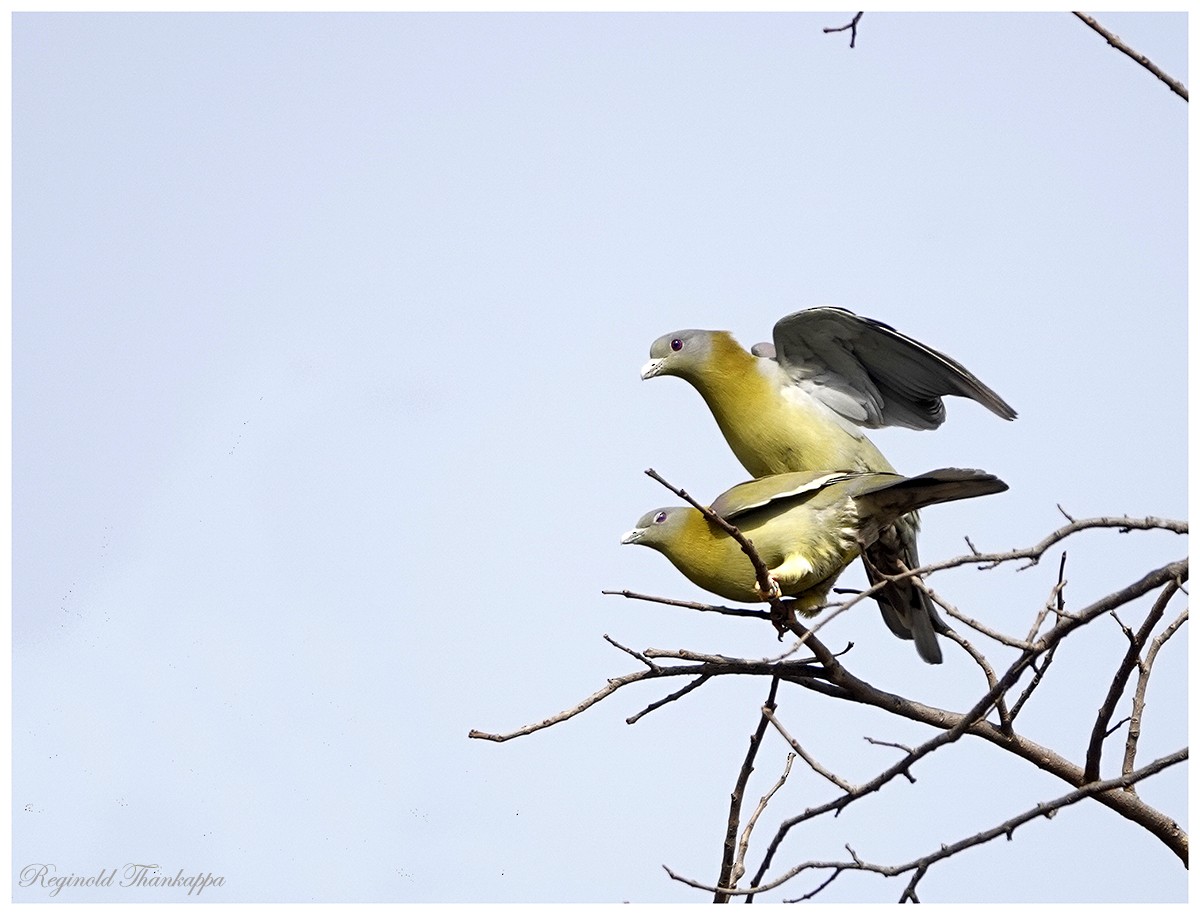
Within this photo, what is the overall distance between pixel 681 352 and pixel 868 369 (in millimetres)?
802

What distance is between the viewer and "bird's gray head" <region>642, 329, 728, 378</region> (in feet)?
17.0

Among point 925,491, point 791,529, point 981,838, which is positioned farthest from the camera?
point 791,529

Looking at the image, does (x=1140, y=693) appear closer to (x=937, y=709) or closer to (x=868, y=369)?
(x=937, y=709)

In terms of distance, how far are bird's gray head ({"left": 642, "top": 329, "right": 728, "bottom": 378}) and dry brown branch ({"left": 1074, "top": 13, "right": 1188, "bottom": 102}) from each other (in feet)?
6.84

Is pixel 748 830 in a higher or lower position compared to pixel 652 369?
lower

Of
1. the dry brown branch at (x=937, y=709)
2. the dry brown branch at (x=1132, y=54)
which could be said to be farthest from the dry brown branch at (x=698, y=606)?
the dry brown branch at (x=1132, y=54)

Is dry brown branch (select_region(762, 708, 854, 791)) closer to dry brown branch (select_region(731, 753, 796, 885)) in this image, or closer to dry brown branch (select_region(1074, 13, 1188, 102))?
dry brown branch (select_region(731, 753, 796, 885))

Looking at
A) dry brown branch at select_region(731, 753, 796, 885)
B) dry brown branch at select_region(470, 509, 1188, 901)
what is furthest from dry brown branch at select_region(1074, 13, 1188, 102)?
dry brown branch at select_region(731, 753, 796, 885)

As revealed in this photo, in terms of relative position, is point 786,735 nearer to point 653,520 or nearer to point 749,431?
point 653,520

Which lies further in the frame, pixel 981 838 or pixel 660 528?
pixel 660 528

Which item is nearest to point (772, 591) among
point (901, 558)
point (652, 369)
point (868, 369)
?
point (901, 558)

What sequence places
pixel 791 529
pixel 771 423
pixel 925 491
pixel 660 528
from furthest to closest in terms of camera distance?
pixel 771 423
pixel 660 528
pixel 791 529
pixel 925 491

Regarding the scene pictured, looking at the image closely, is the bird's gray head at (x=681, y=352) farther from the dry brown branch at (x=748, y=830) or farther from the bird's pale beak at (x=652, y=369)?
the dry brown branch at (x=748, y=830)

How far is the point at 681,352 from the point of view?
5.19 metres
